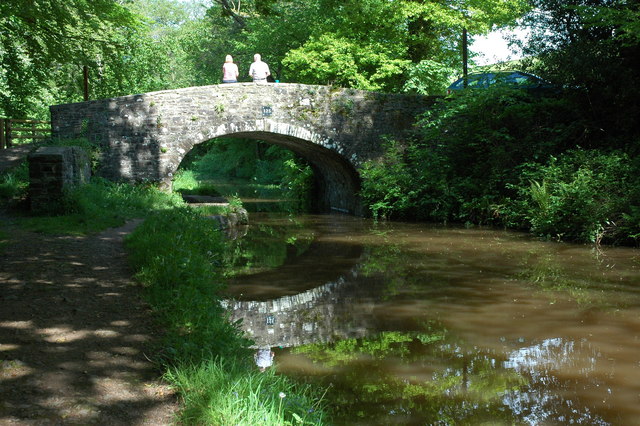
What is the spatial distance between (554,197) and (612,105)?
316cm

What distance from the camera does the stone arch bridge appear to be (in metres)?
13.3

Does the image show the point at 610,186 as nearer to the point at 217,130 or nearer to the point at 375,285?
the point at 375,285

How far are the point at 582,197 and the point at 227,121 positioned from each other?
24.5 feet

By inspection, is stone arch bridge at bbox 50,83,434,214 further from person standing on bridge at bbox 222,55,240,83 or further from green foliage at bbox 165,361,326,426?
green foliage at bbox 165,361,326,426

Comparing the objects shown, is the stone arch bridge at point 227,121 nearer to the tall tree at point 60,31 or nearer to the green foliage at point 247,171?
the tall tree at point 60,31

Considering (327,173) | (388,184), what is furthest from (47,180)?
(327,173)

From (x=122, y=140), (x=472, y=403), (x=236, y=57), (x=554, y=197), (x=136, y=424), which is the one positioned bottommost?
(x=472, y=403)

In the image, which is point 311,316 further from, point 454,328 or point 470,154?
point 470,154

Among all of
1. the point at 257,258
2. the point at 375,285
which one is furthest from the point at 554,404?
the point at 257,258

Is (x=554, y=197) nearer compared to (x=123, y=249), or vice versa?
(x=123, y=249)

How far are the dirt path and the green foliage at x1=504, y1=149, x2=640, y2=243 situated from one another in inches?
281

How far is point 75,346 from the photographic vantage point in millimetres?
3537

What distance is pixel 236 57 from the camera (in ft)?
87.8

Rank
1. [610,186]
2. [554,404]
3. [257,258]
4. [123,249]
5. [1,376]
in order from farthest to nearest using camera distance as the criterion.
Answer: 1. [610,186]
2. [257,258]
3. [123,249]
4. [554,404]
5. [1,376]
